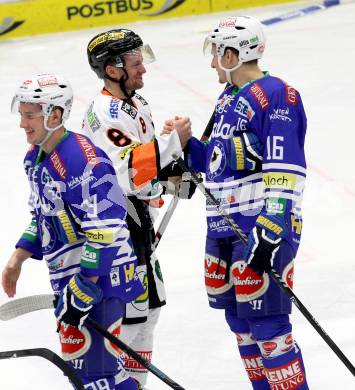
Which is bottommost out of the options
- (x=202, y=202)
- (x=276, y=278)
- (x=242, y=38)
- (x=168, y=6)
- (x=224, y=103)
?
(x=168, y=6)

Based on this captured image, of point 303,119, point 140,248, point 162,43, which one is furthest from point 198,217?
point 162,43

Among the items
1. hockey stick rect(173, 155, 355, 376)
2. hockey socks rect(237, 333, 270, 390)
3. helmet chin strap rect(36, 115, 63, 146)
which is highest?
helmet chin strap rect(36, 115, 63, 146)

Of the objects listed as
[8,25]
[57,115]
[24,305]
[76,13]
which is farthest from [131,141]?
[76,13]

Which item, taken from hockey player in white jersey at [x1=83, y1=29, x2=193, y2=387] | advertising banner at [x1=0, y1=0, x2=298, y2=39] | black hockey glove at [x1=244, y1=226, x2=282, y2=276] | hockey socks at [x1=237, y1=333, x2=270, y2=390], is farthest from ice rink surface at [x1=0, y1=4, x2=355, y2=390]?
black hockey glove at [x1=244, y1=226, x2=282, y2=276]

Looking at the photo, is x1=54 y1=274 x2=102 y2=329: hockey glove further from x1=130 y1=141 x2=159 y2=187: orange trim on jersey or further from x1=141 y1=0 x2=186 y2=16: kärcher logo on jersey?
x1=141 y1=0 x2=186 y2=16: kärcher logo on jersey

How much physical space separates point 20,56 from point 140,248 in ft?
22.4

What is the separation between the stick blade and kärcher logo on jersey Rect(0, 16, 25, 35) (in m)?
8.06

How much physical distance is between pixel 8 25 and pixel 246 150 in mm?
7990

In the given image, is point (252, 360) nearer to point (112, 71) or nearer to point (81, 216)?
point (81, 216)

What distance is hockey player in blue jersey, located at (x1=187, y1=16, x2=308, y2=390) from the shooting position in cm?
412

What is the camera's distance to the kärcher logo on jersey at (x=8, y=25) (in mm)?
11703

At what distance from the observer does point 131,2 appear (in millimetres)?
12086

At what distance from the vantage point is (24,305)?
13.3 ft

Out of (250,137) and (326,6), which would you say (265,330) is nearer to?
(250,137)
